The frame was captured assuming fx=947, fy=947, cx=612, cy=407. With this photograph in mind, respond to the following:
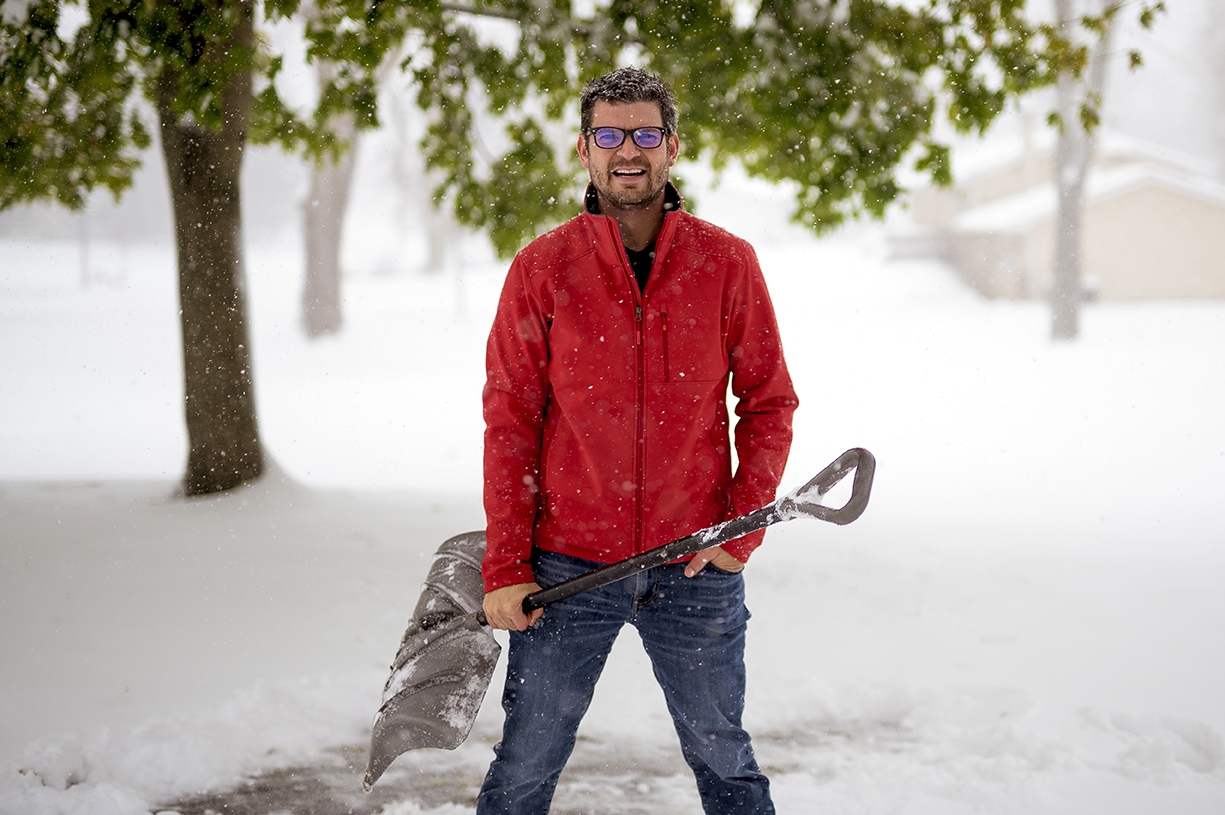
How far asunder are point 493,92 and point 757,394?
523cm

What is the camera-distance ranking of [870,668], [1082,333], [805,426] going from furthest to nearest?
[1082,333], [805,426], [870,668]

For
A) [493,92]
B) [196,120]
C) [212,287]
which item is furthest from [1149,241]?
[196,120]

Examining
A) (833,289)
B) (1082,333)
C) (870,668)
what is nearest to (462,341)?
(833,289)

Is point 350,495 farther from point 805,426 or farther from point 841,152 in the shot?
point 805,426

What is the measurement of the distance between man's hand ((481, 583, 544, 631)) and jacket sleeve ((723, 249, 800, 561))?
0.49 meters

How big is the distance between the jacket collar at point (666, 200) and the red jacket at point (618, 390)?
0.04m

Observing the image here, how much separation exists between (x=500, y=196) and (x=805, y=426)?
766 cm

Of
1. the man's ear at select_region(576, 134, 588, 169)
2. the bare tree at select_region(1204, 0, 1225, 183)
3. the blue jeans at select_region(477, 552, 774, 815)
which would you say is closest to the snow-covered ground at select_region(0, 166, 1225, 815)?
the blue jeans at select_region(477, 552, 774, 815)

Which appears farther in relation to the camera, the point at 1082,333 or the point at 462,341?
the point at 462,341

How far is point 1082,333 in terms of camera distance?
1994 centimetres

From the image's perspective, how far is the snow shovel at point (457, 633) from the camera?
6.59ft

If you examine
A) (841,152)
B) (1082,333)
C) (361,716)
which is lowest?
(361,716)

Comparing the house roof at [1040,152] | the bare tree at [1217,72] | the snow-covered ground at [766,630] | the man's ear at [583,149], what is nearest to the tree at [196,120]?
the snow-covered ground at [766,630]

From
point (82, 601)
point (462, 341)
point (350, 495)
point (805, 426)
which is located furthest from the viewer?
point (462, 341)
